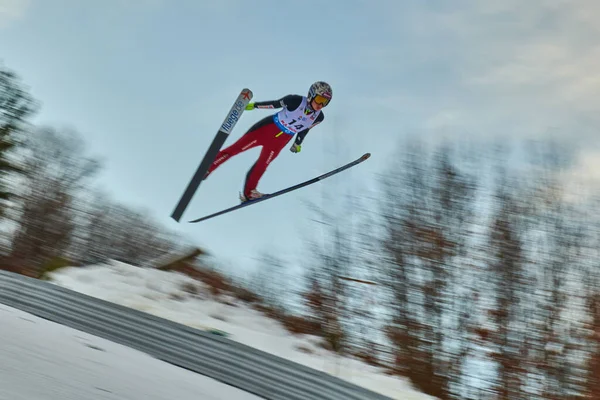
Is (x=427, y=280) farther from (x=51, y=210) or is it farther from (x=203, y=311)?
(x=51, y=210)

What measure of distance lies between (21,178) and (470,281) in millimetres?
16308

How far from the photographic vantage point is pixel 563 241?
48.2 feet

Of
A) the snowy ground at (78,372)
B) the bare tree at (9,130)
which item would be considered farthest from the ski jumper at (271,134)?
the bare tree at (9,130)

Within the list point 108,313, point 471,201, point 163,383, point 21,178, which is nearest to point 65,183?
point 21,178

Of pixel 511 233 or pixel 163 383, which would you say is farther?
pixel 511 233

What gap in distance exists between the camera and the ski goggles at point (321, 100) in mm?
6188

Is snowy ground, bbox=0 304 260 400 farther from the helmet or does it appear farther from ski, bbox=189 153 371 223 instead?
the helmet

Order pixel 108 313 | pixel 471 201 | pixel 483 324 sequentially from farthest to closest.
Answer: pixel 471 201
pixel 483 324
pixel 108 313

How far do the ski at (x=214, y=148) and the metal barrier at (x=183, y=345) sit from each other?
1489mm

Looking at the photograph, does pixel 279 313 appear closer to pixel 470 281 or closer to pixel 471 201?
pixel 470 281

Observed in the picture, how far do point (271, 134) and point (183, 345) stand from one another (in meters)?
2.64

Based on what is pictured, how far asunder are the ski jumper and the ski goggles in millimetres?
109

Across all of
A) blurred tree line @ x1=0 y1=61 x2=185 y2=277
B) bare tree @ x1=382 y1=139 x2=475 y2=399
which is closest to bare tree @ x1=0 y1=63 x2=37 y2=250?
blurred tree line @ x1=0 y1=61 x2=185 y2=277

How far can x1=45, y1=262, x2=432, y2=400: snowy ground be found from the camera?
240 inches
